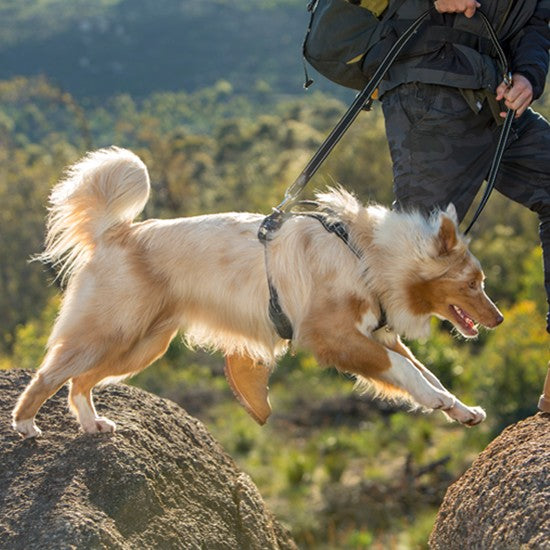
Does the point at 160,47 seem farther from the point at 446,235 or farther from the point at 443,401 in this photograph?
the point at 443,401

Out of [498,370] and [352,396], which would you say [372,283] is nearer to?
[498,370]

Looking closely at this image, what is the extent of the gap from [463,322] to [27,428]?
94.7 inches

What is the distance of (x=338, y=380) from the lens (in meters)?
27.0

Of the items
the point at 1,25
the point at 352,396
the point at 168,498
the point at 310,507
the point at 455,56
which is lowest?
the point at 1,25

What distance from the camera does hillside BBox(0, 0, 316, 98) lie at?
9881 cm

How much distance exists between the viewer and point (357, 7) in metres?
4.79

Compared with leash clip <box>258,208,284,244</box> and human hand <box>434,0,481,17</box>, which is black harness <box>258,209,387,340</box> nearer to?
leash clip <box>258,208,284,244</box>

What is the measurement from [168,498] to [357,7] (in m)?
2.70

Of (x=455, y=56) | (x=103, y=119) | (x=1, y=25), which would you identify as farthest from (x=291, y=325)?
(x=1, y=25)

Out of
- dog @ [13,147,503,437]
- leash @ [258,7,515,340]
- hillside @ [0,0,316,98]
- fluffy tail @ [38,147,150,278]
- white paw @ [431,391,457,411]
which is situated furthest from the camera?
hillside @ [0,0,316,98]

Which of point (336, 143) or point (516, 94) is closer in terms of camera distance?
point (516, 94)

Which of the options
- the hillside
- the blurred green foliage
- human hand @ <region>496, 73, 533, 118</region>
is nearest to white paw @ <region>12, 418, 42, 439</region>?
human hand @ <region>496, 73, 533, 118</region>

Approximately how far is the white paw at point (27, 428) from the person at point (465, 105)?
231 centimetres

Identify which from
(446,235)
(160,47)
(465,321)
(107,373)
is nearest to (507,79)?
(446,235)
